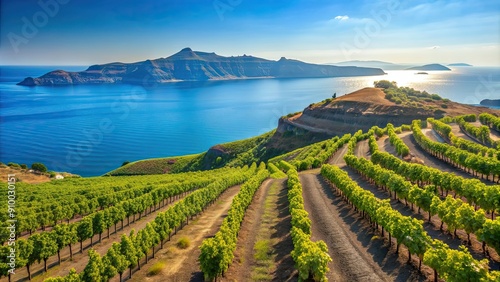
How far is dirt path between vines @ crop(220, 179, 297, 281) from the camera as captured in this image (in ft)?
125

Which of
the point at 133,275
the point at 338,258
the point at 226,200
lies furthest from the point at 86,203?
the point at 338,258

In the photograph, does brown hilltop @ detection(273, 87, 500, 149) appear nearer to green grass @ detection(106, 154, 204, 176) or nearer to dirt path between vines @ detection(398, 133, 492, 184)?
dirt path between vines @ detection(398, 133, 492, 184)

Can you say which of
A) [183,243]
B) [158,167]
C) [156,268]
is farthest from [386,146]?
[158,167]

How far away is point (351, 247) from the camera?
4153cm

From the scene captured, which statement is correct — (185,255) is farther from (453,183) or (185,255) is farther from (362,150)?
(362,150)

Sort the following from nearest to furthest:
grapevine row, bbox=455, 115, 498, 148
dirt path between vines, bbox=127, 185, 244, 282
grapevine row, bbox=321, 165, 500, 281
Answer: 1. grapevine row, bbox=321, 165, 500, 281
2. dirt path between vines, bbox=127, 185, 244, 282
3. grapevine row, bbox=455, 115, 498, 148

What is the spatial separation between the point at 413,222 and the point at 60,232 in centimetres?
4367

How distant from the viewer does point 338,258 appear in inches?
1538

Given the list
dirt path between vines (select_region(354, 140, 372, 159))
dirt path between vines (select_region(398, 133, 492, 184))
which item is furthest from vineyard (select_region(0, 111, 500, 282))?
dirt path between vines (select_region(354, 140, 372, 159))

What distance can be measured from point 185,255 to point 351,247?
2133 centimetres

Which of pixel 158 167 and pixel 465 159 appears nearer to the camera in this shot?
pixel 465 159

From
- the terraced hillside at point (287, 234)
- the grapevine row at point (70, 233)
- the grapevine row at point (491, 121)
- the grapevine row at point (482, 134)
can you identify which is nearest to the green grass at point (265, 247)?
the terraced hillside at point (287, 234)

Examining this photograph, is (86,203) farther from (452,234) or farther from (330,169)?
(452,234)

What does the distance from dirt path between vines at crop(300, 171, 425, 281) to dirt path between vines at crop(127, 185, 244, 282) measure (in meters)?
16.0
